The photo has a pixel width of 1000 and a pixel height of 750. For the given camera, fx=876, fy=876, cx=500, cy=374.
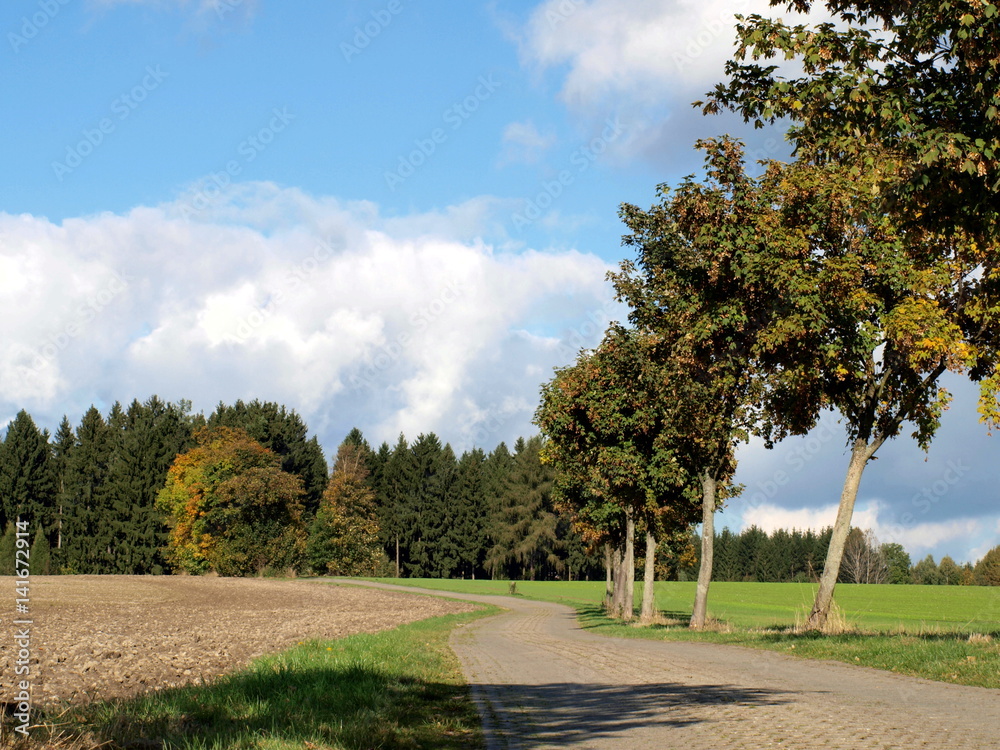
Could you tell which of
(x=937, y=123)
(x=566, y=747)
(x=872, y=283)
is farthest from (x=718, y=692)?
(x=872, y=283)

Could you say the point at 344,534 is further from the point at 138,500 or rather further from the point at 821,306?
the point at 821,306

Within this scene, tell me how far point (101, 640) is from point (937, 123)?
17.9 meters

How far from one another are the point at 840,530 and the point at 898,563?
178 meters

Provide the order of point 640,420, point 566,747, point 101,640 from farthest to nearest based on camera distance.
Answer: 1. point 640,420
2. point 101,640
3. point 566,747

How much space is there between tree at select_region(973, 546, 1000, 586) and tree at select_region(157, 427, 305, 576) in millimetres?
112726

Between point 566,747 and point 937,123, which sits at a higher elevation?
point 937,123

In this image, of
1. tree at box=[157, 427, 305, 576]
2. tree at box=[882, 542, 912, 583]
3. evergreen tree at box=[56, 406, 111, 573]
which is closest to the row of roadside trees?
tree at box=[157, 427, 305, 576]

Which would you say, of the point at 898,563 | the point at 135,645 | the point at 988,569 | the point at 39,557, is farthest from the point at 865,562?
the point at 135,645

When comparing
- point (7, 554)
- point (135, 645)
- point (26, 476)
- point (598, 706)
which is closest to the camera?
point (598, 706)

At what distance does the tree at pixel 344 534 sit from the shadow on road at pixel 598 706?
94993 millimetres

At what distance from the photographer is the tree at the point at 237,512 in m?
89.2

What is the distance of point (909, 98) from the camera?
1112 cm

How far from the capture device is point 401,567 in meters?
131

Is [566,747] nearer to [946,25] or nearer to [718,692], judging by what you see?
[718,692]
